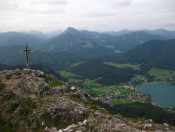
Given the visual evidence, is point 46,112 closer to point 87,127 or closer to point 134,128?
point 87,127

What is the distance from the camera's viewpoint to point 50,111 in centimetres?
4162

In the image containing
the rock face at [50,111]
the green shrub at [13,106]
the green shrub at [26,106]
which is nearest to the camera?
the rock face at [50,111]

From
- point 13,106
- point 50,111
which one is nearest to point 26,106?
point 13,106

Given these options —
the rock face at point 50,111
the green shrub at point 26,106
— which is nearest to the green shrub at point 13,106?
the rock face at point 50,111

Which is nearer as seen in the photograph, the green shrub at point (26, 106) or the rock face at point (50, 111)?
the rock face at point (50, 111)

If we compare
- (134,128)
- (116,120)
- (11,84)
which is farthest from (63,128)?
(11,84)

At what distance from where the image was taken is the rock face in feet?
119

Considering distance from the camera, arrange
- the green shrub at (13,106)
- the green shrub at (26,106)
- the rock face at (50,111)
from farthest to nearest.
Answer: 1. the green shrub at (13,106)
2. the green shrub at (26,106)
3. the rock face at (50,111)

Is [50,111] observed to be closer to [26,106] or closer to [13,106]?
[26,106]

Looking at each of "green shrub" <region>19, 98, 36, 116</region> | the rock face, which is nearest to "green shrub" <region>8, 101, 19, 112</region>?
the rock face

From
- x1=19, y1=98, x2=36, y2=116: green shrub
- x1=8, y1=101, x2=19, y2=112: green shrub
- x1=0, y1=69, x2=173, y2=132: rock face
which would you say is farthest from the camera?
x1=8, y1=101, x2=19, y2=112: green shrub

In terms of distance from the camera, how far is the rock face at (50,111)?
36147 millimetres

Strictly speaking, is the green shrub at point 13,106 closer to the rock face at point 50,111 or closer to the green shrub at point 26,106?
the rock face at point 50,111

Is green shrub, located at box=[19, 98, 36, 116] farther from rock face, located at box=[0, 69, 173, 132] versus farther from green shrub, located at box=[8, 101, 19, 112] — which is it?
green shrub, located at box=[8, 101, 19, 112]
